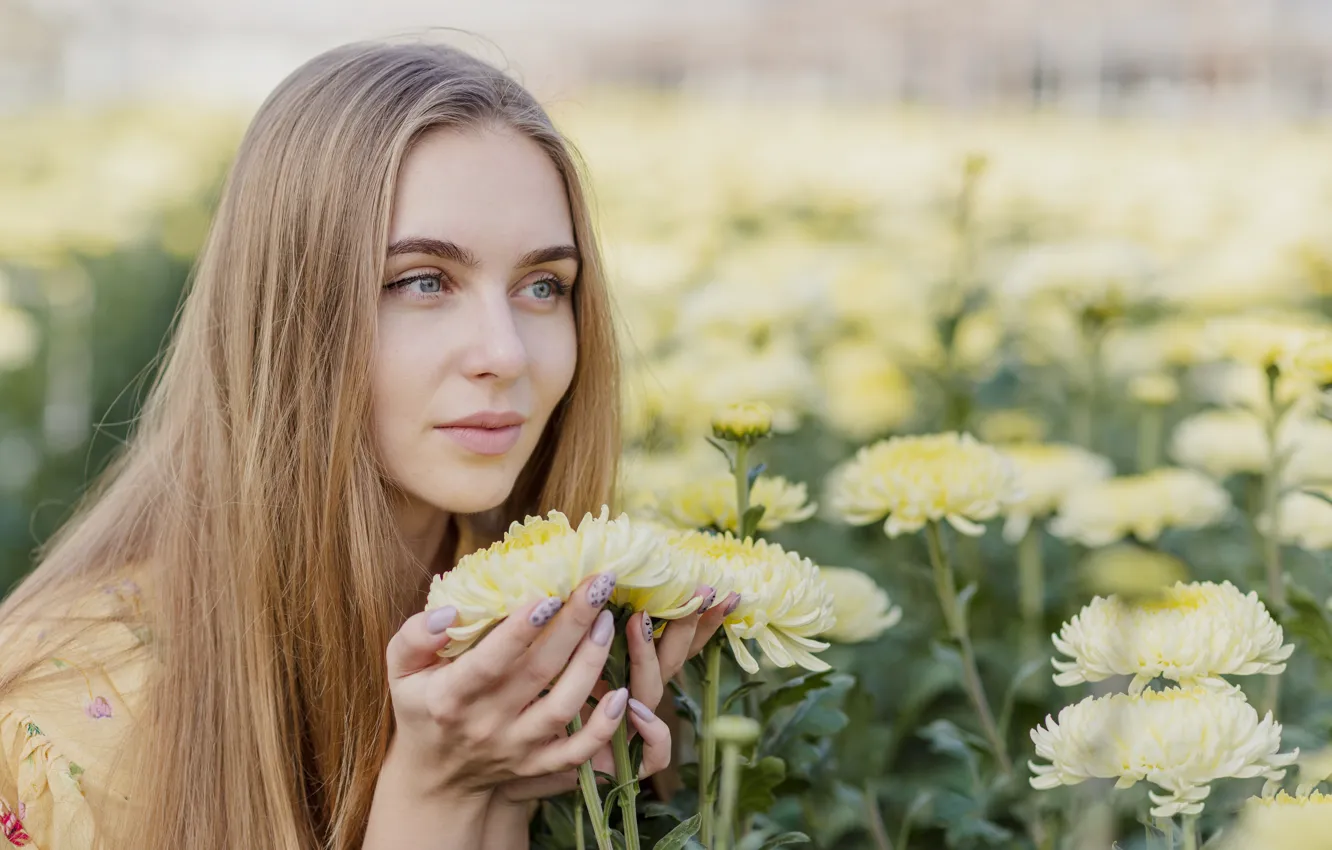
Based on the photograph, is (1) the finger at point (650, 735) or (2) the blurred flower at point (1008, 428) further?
(2) the blurred flower at point (1008, 428)

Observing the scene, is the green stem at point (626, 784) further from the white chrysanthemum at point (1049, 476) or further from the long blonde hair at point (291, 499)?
the white chrysanthemum at point (1049, 476)

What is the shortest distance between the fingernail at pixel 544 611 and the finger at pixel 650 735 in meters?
0.15

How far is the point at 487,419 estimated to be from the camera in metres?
1.25

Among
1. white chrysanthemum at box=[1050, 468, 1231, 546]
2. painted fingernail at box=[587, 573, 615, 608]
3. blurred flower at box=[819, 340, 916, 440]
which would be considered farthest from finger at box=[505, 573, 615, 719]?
blurred flower at box=[819, 340, 916, 440]

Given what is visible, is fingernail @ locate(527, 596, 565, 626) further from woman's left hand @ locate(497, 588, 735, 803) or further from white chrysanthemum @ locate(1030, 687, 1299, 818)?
white chrysanthemum @ locate(1030, 687, 1299, 818)

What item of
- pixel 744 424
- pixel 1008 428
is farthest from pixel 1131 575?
pixel 1008 428

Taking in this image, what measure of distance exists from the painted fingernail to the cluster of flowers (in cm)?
34

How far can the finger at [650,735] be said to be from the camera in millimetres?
1006

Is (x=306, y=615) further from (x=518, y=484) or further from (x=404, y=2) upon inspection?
(x=404, y=2)

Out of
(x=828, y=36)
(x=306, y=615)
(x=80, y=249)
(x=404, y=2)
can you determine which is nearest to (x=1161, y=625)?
(x=306, y=615)

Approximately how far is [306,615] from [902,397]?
4.72 ft

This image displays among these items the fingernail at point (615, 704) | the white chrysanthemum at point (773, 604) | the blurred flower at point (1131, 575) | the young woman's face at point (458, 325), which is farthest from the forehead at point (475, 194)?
the blurred flower at point (1131, 575)

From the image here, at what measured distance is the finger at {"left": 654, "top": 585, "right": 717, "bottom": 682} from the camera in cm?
99

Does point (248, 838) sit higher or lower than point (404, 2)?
lower
